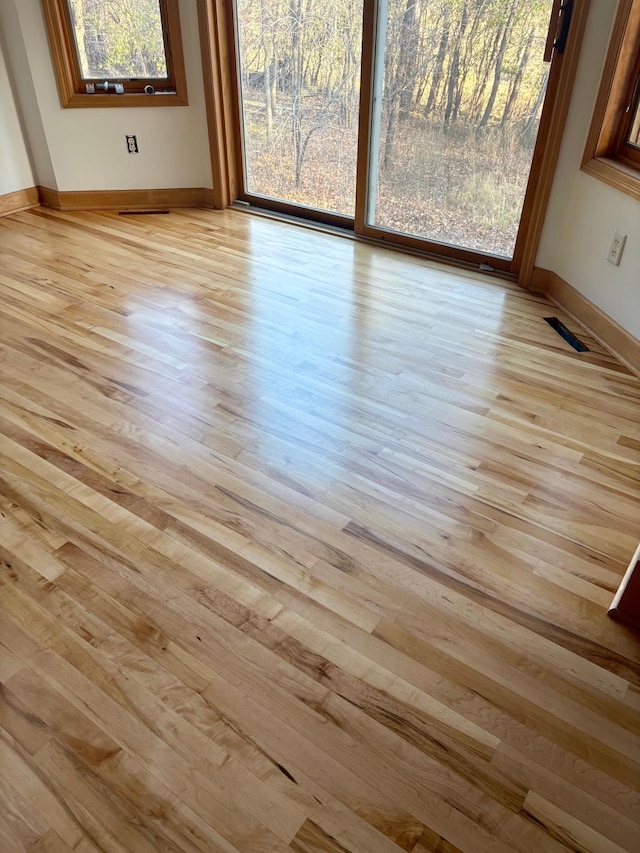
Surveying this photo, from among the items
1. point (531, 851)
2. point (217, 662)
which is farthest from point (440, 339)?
point (531, 851)

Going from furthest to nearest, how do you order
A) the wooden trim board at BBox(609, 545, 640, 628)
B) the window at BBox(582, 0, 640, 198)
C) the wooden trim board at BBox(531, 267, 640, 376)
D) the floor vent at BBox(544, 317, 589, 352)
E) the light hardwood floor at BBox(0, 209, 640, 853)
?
1. the floor vent at BBox(544, 317, 589, 352)
2. the wooden trim board at BBox(531, 267, 640, 376)
3. the window at BBox(582, 0, 640, 198)
4. the wooden trim board at BBox(609, 545, 640, 628)
5. the light hardwood floor at BBox(0, 209, 640, 853)

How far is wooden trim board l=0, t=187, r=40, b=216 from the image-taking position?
3.83 meters

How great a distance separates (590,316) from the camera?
8.89 feet

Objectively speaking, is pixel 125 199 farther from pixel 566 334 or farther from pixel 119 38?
pixel 566 334

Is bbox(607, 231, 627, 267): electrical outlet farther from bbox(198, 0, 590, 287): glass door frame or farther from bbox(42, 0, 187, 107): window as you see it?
bbox(42, 0, 187, 107): window

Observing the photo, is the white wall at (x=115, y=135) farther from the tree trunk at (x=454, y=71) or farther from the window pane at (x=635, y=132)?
the window pane at (x=635, y=132)

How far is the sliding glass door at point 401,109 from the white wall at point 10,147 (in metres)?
1.34

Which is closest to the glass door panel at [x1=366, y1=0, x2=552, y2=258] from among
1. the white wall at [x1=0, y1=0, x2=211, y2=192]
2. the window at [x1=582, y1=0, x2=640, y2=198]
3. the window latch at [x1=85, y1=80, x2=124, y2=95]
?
the window at [x1=582, y1=0, x2=640, y2=198]

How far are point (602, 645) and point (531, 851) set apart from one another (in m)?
0.50

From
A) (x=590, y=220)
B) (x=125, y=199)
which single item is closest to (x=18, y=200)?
(x=125, y=199)

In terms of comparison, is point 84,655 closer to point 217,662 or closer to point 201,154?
point 217,662

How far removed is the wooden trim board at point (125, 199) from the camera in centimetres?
392

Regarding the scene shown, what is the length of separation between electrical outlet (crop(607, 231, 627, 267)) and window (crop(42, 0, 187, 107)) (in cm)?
260

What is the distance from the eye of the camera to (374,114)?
324 centimetres
